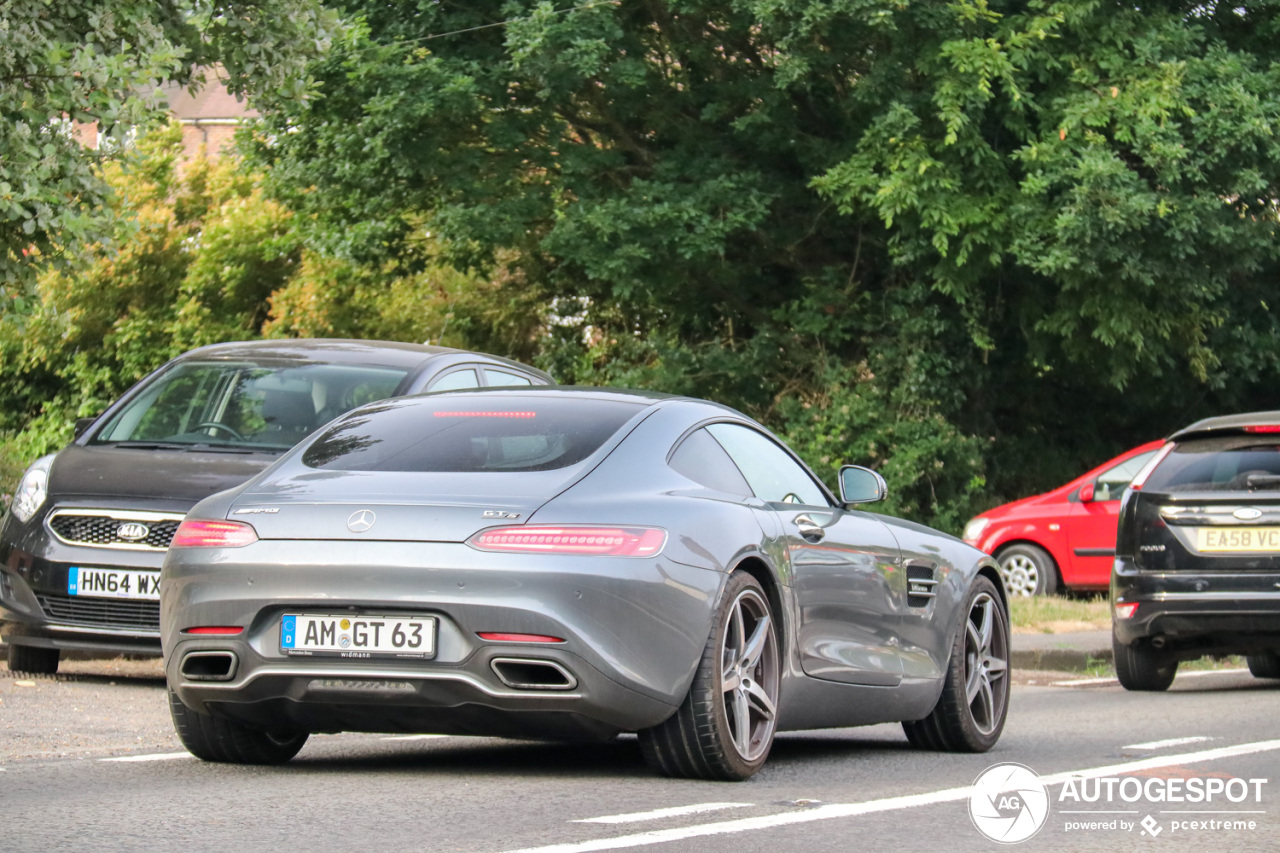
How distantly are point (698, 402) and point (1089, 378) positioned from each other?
60.2 ft

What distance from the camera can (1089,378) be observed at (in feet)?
81.1

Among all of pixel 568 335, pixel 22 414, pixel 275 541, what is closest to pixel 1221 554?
pixel 275 541

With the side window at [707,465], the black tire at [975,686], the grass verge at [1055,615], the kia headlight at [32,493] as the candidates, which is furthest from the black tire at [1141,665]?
the kia headlight at [32,493]

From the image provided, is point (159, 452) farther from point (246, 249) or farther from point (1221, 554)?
point (246, 249)

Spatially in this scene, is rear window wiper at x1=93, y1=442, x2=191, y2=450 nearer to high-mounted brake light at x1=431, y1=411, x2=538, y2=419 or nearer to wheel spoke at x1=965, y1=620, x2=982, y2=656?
high-mounted brake light at x1=431, y1=411, x2=538, y2=419

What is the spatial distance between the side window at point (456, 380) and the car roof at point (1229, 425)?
Result: 416cm

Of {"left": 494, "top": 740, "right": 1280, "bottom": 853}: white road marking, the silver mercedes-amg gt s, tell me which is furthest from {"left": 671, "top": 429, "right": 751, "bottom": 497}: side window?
{"left": 494, "top": 740, "right": 1280, "bottom": 853}: white road marking

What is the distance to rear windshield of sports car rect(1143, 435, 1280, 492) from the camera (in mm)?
11289

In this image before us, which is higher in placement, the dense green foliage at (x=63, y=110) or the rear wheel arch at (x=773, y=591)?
the dense green foliage at (x=63, y=110)

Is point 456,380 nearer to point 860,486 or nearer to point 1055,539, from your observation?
point 860,486

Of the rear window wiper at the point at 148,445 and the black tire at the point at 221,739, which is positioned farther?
the rear window wiper at the point at 148,445

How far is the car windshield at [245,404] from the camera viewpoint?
1029cm

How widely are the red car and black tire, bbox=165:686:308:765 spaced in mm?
13185

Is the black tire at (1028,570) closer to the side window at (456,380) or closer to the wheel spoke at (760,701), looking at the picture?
the side window at (456,380)
